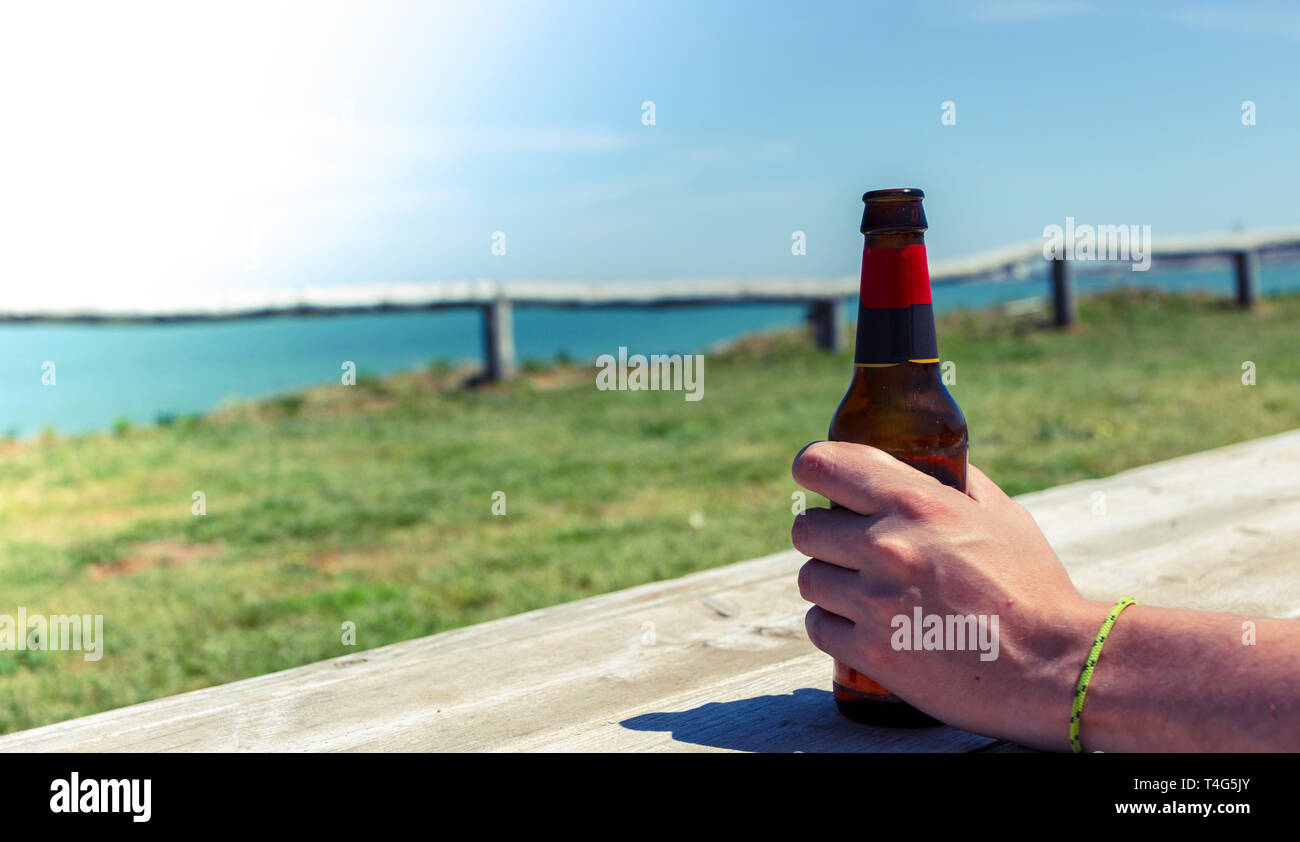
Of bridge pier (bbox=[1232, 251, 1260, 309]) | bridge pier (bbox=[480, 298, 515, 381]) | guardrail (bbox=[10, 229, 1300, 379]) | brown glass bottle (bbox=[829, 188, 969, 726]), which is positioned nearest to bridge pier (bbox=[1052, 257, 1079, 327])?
guardrail (bbox=[10, 229, 1300, 379])

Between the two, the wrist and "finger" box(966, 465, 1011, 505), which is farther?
"finger" box(966, 465, 1011, 505)

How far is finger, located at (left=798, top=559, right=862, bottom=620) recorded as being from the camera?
0.98m

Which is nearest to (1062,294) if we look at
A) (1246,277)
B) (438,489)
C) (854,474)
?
(1246,277)

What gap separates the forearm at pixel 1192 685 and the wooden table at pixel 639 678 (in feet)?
0.44

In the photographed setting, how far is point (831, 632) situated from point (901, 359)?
29 cm

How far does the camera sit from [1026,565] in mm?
978

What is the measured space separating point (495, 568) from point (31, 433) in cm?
612

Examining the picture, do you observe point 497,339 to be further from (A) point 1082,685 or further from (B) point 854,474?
(A) point 1082,685

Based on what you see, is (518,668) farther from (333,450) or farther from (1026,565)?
(333,450)

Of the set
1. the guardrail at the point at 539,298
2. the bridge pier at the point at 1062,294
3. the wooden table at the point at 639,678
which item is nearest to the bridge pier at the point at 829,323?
the guardrail at the point at 539,298

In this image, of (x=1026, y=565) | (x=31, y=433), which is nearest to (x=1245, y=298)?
(x=31, y=433)

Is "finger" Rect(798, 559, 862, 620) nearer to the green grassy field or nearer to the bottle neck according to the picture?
the bottle neck

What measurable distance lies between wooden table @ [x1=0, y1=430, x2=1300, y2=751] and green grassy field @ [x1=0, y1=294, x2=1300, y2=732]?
7.76 ft

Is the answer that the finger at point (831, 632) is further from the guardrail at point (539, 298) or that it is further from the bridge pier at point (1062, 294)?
the bridge pier at point (1062, 294)
